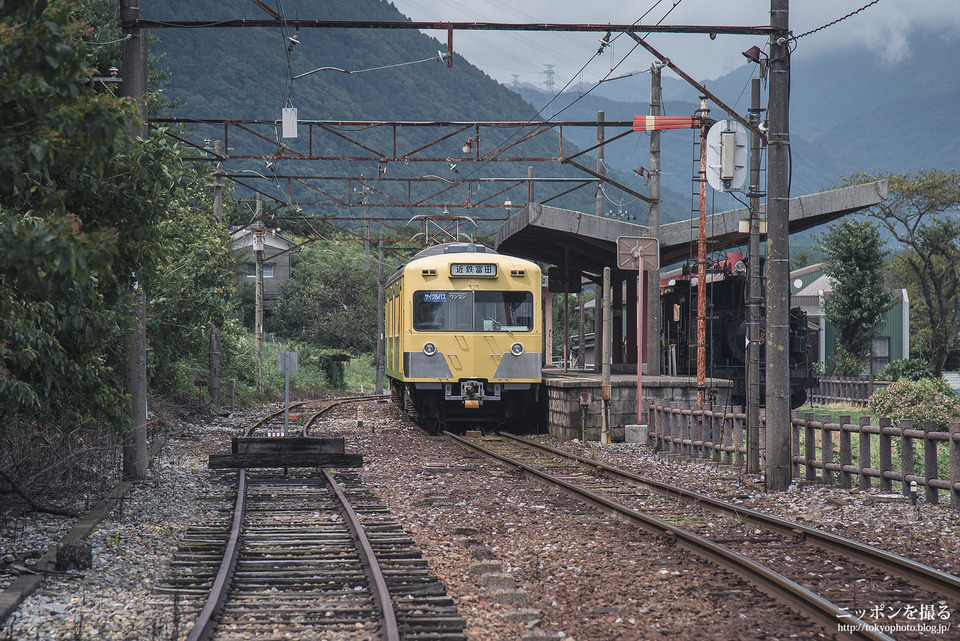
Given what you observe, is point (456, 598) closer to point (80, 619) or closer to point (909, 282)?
point (80, 619)

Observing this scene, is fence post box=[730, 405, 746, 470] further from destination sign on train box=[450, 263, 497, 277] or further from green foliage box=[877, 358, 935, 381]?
green foliage box=[877, 358, 935, 381]

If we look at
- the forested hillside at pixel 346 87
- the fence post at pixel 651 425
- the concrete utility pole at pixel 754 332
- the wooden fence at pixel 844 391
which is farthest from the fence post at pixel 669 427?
the forested hillside at pixel 346 87

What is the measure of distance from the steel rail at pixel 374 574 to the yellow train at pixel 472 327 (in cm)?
800

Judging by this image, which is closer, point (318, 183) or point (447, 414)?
point (447, 414)

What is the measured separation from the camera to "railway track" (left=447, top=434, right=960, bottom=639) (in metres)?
5.98

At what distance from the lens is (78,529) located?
8.33 m

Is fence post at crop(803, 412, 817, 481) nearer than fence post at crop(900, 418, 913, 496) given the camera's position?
No

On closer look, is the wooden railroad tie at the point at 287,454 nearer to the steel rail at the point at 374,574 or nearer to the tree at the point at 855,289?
the steel rail at the point at 374,574

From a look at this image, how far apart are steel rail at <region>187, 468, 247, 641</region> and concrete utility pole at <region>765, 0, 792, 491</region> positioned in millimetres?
6225

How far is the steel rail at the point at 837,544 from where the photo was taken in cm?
632

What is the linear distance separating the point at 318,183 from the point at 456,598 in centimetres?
10548

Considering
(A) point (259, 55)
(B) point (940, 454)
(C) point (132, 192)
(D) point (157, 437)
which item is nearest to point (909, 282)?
(B) point (940, 454)

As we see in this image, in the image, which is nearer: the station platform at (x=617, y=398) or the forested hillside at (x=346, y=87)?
the station platform at (x=617, y=398)

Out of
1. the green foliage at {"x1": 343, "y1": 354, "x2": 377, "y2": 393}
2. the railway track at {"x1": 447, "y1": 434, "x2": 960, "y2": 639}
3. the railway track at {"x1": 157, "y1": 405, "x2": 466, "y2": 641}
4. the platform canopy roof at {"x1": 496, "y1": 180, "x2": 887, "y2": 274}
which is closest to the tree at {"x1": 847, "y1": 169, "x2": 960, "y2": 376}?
the green foliage at {"x1": 343, "y1": 354, "x2": 377, "y2": 393}
